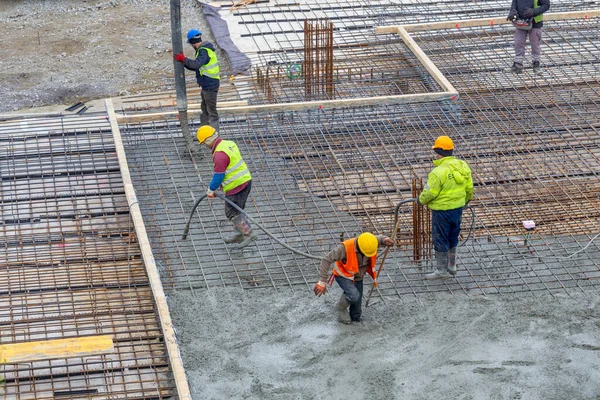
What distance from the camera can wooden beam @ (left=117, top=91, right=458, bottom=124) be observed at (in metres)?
12.1

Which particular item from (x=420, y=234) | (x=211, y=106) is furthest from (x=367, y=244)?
(x=211, y=106)

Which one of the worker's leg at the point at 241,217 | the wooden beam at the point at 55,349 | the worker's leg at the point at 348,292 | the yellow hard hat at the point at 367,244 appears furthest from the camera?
the worker's leg at the point at 241,217

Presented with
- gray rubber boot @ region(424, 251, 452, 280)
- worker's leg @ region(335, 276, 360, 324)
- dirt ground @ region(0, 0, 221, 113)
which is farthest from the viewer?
dirt ground @ region(0, 0, 221, 113)

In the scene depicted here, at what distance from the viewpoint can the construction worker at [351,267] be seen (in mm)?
8352

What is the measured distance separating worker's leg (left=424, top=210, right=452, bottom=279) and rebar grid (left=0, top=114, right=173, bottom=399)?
2.70 metres

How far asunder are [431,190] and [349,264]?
1.17m

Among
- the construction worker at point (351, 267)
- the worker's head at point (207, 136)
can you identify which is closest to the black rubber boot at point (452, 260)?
the construction worker at point (351, 267)

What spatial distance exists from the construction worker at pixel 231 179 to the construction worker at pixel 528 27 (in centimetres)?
553

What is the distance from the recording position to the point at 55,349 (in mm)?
7805

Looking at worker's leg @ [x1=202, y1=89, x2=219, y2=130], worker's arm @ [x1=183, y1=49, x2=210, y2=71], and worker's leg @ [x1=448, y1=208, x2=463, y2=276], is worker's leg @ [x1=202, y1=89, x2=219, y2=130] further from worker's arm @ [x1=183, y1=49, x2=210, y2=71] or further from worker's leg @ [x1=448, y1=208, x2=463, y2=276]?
worker's leg @ [x1=448, y1=208, x2=463, y2=276]

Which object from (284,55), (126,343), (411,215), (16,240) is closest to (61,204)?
(16,240)

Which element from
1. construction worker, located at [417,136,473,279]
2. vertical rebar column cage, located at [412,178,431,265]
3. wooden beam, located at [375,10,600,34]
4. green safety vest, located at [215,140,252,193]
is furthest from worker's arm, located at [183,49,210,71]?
wooden beam, located at [375,10,600,34]

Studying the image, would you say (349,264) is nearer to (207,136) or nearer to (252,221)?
(252,221)

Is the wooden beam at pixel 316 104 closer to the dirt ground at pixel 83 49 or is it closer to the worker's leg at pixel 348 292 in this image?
the dirt ground at pixel 83 49
